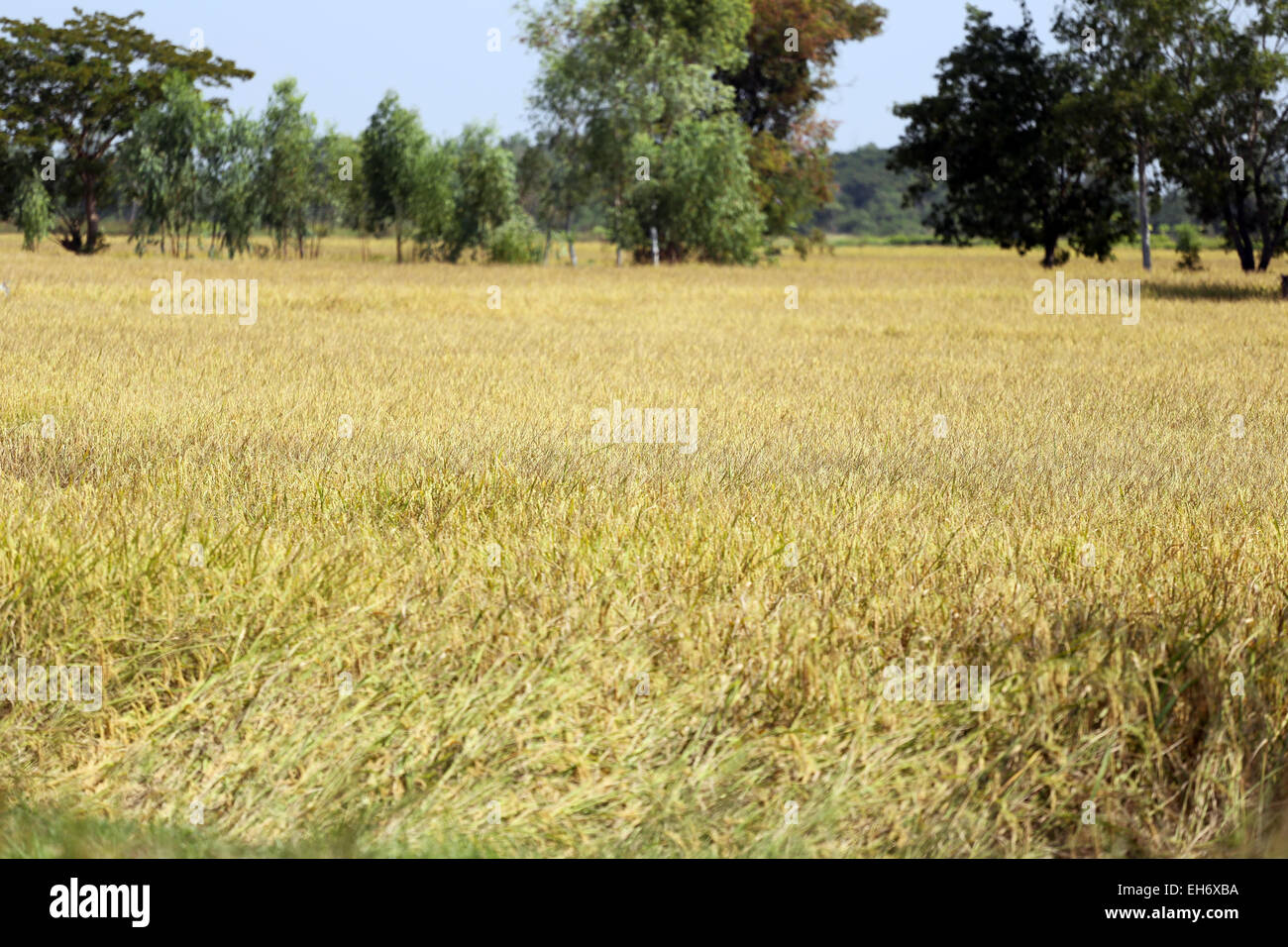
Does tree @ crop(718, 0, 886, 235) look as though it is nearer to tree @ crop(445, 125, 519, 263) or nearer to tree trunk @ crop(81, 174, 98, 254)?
tree @ crop(445, 125, 519, 263)

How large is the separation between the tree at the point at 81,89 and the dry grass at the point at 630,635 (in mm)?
44816

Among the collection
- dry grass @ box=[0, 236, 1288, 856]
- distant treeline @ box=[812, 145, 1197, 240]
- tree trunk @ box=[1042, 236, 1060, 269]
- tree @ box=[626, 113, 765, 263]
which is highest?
distant treeline @ box=[812, 145, 1197, 240]

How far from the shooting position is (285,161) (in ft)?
141

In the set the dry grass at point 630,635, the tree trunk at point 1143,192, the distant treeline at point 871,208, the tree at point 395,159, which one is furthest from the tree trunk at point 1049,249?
the distant treeline at point 871,208

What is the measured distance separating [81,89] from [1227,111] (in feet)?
136

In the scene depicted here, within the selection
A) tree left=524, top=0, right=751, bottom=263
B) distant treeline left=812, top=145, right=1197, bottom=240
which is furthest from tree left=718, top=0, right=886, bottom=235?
distant treeline left=812, top=145, right=1197, bottom=240

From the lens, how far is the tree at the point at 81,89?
4809 cm

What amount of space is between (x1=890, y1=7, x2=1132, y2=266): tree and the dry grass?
35471mm

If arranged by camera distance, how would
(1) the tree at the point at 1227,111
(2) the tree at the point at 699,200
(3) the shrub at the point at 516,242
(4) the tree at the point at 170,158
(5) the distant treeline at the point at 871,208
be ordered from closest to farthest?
(1) the tree at the point at 1227,111, (2) the tree at the point at 699,200, (3) the shrub at the point at 516,242, (4) the tree at the point at 170,158, (5) the distant treeline at the point at 871,208

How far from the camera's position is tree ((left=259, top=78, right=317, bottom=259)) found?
42.4 m

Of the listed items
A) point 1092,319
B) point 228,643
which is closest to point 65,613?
point 228,643

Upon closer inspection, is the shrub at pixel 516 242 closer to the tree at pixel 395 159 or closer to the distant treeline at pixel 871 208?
the tree at pixel 395 159

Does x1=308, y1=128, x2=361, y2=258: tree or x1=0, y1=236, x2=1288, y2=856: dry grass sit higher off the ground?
x1=308, y1=128, x2=361, y2=258: tree
